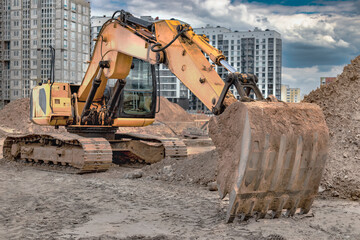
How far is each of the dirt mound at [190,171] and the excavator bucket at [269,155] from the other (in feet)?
10.4

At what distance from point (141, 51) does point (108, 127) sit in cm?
361

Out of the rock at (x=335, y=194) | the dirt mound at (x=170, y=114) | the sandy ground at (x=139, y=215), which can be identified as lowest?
the sandy ground at (x=139, y=215)

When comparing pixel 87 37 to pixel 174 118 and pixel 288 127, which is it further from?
pixel 288 127

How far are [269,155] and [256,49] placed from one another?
3876 inches

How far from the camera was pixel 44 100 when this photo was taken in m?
11.4

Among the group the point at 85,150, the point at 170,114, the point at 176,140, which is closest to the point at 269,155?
→ the point at 85,150

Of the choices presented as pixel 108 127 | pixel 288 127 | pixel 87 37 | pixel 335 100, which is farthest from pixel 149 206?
pixel 87 37

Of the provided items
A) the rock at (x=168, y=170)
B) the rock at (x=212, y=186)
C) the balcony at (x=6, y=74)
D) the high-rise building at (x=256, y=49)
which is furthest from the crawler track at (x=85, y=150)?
the high-rise building at (x=256, y=49)

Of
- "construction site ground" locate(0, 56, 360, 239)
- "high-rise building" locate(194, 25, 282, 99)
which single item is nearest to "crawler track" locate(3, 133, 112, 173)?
"construction site ground" locate(0, 56, 360, 239)

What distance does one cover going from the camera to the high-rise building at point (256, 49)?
99.2 m

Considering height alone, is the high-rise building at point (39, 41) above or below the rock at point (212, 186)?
above

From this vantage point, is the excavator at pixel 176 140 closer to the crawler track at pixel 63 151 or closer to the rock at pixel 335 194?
the crawler track at pixel 63 151

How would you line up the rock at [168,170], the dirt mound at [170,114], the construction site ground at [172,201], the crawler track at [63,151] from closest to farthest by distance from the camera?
1. the construction site ground at [172,201]
2. the rock at [168,170]
3. the crawler track at [63,151]
4. the dirt mound at [170,114]

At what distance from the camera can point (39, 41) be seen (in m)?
56.8
